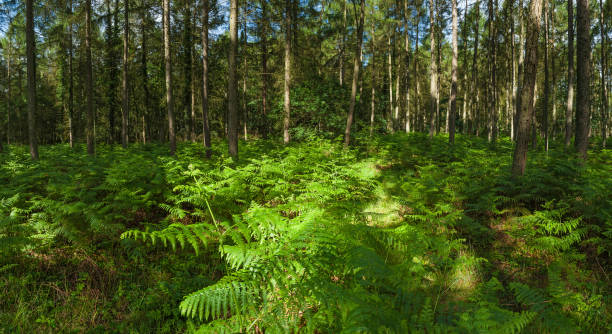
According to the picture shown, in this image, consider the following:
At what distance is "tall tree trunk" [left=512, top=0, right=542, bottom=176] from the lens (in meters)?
6.22

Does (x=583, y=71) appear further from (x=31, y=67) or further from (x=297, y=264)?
(x=31, y=67)

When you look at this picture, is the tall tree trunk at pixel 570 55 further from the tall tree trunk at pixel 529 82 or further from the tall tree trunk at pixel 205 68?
the tall tree trunk at pixel 205 68

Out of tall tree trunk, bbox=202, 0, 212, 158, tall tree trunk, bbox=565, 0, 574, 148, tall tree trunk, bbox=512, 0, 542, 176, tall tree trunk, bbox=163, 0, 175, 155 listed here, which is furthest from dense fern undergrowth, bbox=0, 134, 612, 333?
tall tree trunk, bbox=565, 0, 574, 148

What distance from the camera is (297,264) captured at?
204cm

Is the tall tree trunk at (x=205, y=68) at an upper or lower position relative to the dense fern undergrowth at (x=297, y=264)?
upper

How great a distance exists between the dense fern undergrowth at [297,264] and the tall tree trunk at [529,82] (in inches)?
29.9

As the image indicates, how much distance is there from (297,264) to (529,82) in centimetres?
738

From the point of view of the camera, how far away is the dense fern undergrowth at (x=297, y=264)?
2.05 meters

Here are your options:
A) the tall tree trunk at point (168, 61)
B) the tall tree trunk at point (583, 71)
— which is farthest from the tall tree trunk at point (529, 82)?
the tall tree trunk at point (168, 61)

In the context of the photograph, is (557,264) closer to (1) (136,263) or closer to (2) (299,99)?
(1) (136,263)

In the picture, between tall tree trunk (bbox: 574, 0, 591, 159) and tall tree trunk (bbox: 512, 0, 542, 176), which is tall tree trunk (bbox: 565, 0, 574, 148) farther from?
tall tree trunk (bbox: 512, 0, 542, 176)

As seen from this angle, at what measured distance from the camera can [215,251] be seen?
161 inches

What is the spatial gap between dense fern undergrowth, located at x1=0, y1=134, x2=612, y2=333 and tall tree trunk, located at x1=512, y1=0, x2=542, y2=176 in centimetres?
76

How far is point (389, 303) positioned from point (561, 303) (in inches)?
69.8
